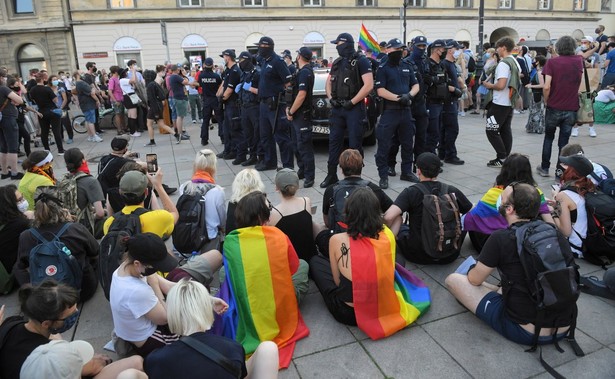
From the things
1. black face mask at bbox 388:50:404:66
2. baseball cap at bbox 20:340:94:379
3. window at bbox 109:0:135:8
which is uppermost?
window at bbox 109:0:135:8

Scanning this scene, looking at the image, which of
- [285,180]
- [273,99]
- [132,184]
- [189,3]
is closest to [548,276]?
[285,180]

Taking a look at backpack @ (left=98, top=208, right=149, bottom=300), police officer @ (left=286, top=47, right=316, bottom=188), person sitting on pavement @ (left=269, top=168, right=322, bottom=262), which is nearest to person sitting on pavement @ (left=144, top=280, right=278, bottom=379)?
backpack @ (left=98, top=208, right=149, bottom=300)

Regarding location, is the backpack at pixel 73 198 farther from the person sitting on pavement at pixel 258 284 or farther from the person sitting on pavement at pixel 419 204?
the person sitting on pavement at pixel 419 204

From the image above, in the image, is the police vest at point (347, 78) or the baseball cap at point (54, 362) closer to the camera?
the baseball cap at point (54, 362)

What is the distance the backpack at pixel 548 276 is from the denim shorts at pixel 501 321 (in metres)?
0.08

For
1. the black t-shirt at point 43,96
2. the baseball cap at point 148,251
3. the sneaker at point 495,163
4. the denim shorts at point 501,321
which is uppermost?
the black t-shirt at point 43,96

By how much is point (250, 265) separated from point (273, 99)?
4.80 m

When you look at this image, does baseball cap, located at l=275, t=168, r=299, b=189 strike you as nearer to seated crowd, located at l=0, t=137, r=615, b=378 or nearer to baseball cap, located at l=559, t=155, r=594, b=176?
seated crowd, located at l=0, t=137, r=615, b=378

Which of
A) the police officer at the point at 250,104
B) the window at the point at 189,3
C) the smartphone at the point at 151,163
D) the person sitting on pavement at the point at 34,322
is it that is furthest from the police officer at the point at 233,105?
the window at the point at 189,3

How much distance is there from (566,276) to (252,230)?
6.82 ft

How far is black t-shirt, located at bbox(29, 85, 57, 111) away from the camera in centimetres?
1000

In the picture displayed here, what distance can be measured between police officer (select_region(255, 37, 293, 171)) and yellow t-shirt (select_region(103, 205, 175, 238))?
4065 millimetres

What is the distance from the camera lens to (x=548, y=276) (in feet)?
9.13

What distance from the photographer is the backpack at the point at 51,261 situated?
11.7ft
